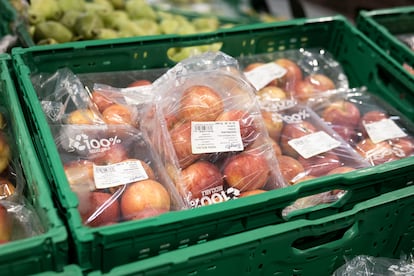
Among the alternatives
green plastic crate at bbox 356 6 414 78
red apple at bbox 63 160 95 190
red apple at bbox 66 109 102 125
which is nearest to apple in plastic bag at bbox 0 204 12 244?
red apple at bbox 63 160 95 190

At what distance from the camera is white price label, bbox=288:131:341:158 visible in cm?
109

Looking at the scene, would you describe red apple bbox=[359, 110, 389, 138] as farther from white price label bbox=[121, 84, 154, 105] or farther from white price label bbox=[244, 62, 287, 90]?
white price label bbox=[121, 84, 154, 105]

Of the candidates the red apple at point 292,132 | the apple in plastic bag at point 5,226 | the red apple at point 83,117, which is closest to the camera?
the apple in plastic bag at point 5,226

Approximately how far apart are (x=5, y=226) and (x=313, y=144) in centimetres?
67

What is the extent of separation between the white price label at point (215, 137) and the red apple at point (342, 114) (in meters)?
0.36

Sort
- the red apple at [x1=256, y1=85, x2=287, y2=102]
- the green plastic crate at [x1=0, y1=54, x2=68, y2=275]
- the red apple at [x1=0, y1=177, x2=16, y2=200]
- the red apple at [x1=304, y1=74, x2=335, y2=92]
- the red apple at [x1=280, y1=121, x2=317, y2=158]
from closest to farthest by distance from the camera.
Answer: the green plastic crate at [x1=0, y1=54, x2=68, y2=275] → the red apple at [x1=0, y1=177, x2=16, y2=200] → the red apple at [x1=280, y1=121, x2=317, y2=158] → the red apple at [x1=256, y1=85, x2=287, y2=102] → the red apple at [x1=304, y1=74, x2=335, y2=92]

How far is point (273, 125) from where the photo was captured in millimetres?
1161

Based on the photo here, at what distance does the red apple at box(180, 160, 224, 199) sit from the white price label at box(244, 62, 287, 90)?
0.38m

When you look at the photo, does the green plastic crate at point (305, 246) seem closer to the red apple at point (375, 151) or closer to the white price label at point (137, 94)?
the red apple at point (375, 151)

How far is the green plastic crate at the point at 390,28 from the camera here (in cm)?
139

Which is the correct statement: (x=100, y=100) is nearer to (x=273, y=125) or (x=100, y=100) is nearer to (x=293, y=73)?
(x=273, y=125)

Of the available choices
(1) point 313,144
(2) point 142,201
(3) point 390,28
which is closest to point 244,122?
(1) point 313,144

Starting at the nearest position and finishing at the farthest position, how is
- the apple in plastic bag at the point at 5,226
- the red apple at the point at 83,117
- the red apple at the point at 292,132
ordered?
1. the apple in plastic bag at the point at 5,226
2. the red apple at the point at 83,117
3. the red apple at the point at 292,132

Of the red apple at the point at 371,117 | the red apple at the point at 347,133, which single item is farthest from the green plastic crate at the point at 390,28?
the red apple at the point at 347,133
